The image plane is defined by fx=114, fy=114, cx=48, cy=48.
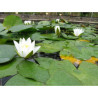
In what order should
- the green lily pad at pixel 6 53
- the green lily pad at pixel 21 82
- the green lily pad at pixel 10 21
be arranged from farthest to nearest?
the green lily pad at pixel 10 21, the green lily pad at pixel 6 53, the green lily pad at pixel 21 82

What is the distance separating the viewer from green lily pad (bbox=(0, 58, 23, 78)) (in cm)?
74

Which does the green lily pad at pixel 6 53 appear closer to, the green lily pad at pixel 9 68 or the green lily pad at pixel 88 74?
the green lily pad at pixel 9 68

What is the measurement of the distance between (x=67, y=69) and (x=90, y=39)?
968 millimetres

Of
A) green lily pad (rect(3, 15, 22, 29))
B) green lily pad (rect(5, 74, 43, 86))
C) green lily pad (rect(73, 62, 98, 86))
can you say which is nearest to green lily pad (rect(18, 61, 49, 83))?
green lily pad (rect(5, 74, 43, 86))

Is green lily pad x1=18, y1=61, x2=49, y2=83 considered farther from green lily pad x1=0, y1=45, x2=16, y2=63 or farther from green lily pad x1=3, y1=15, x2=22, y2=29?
green lily pad x1=3, y1=15, x2=22, y2=29

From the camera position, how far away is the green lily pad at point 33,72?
2.33 ft

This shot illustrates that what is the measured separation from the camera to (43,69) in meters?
0.81

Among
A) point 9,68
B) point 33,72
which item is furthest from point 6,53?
point 33,72

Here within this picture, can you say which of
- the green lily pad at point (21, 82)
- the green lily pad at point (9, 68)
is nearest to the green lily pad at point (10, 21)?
the green lily pad at point (9, 68)

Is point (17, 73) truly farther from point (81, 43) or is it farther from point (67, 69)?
point (81, 43)

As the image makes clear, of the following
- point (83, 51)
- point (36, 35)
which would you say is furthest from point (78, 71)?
point (36, 35)

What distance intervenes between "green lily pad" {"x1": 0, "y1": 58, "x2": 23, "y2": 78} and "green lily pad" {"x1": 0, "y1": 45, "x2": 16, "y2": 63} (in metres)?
0.03

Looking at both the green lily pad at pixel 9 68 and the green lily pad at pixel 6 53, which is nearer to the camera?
the green lily pad at pixel 9 68

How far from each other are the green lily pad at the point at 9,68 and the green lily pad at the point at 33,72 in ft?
0.14
